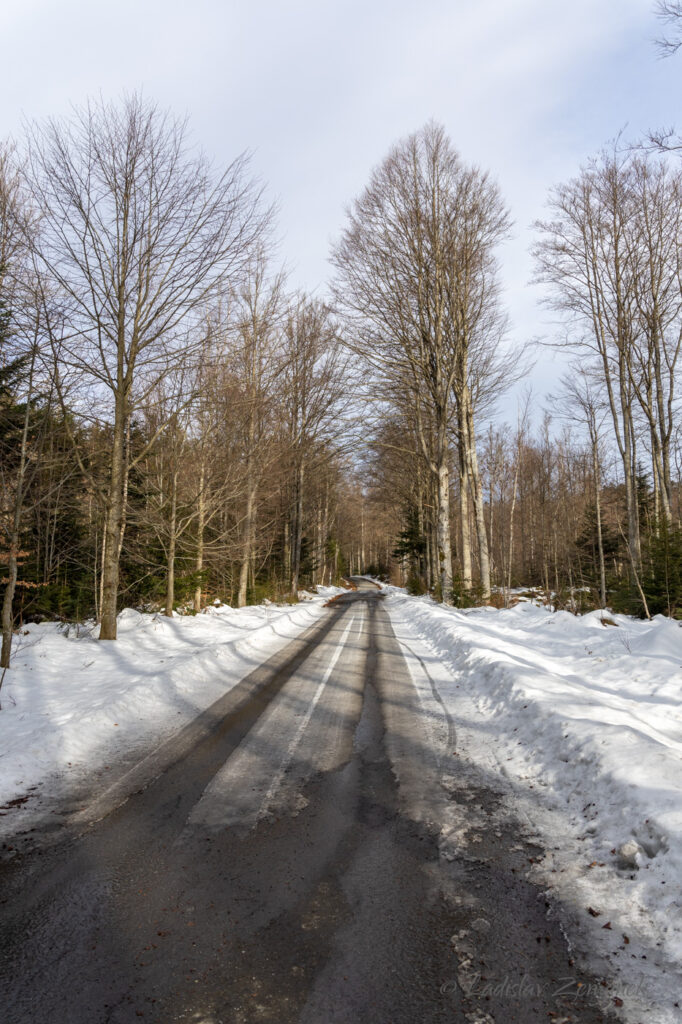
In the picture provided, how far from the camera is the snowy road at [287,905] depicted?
2230 millimetres

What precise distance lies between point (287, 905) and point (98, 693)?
205 inches

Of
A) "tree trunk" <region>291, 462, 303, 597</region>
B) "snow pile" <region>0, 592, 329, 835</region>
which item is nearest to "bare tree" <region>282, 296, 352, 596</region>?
"tree trunk" <region>291, 462, 303, 597</region>

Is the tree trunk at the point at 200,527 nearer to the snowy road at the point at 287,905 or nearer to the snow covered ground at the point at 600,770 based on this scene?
the snow covered ground at the point at 600,770

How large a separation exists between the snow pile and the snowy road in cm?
60

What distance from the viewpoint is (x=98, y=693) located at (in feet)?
23.3

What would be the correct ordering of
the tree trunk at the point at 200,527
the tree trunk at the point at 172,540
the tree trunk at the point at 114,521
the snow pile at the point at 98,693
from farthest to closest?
the tree trunk at the point at 200,527, the tree trunk at the point at 172,540, the tree trunk at the point at 114,521, the snow pile at the point at 98,693

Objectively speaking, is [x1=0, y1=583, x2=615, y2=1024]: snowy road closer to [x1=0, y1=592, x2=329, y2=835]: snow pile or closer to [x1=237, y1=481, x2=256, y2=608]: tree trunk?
[x1=0, y1=592, x2=329, y2=835]: snow pile

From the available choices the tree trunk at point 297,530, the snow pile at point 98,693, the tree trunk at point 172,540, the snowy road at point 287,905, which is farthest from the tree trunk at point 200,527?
the snowy road at point 287,905

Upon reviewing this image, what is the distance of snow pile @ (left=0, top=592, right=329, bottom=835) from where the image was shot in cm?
475

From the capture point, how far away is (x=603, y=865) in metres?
3.19

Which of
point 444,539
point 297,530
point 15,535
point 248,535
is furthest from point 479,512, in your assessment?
point 15,535

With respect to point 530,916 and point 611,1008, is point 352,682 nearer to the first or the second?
point 530,916

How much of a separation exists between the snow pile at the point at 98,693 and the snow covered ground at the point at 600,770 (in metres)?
3.23

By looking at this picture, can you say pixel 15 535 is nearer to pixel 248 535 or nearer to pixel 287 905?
pixel 287 905
